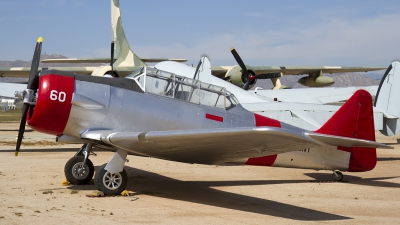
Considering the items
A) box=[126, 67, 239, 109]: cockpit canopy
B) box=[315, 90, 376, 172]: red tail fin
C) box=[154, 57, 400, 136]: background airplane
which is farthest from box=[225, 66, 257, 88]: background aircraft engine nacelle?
box=[126, 67, 239, 109]: cockpit canopy

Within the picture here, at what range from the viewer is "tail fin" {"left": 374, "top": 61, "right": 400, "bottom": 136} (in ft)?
50.4

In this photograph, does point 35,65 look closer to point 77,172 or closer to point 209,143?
point 77,172

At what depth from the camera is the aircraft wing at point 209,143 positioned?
6504 mm

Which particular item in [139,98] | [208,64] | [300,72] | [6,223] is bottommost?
[6,223]

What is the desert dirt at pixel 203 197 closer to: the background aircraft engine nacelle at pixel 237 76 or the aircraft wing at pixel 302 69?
the background aircraft engine nacelle at pixel 237 76

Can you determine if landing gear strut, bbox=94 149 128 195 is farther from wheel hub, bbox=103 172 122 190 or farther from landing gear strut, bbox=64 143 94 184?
landing gear strut, bbox=64 143 94 184

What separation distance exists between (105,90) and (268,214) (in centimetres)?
339

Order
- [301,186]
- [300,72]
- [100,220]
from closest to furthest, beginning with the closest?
[100,220] → [301,186] → [300,72]

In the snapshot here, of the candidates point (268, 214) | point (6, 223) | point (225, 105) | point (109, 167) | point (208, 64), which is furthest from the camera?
point (208, 64)

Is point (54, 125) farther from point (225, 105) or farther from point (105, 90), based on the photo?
point (225, 105)

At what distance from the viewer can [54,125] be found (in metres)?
8.43

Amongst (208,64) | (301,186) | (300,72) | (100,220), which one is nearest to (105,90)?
(100,220)

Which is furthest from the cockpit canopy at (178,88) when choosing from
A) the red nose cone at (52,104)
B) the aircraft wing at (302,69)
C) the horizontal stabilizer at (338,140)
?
the aircraft wing at (302,69)

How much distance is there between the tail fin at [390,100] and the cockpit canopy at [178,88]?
25.9 ft
